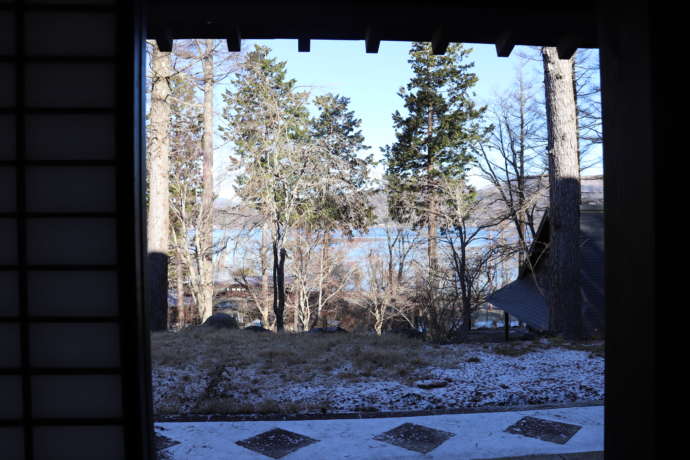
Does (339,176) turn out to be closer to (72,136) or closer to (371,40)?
(371,40)

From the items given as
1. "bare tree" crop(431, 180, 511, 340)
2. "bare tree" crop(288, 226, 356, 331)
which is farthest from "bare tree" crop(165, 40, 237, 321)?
"bare tree" crop(431, 180, 511, 340)

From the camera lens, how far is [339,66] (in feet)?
A: 53.9

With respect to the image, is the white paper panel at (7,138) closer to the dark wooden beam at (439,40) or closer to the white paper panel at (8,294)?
the white paper panel at (8,294)

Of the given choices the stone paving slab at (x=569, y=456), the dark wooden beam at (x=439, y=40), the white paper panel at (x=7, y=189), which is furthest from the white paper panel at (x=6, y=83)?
the stone paving slab at (x=569, y=456)

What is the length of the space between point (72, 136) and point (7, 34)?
0.43m

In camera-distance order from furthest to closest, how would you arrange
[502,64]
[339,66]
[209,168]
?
[339,66] → [502,64] → [209,168]

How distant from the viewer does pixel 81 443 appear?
1.78m

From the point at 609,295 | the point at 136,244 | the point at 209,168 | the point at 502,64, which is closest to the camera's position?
the point at 609,295

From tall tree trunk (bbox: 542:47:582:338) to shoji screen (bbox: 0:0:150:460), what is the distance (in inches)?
228

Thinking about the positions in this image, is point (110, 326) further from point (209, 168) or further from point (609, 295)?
point (209, 168)

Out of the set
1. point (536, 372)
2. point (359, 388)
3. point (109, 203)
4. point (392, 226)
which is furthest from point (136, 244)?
point (392, 226)

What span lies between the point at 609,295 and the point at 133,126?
1.70 meters

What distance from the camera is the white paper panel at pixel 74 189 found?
1.76 metres

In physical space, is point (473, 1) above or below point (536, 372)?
above
